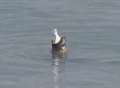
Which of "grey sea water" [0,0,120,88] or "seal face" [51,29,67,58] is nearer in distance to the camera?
"grey sea water" [0,0,120,88]

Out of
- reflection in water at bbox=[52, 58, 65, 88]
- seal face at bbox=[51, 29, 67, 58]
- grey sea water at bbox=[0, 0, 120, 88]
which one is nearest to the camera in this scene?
reflection in water at bbox=[52, 58, 65, 88]

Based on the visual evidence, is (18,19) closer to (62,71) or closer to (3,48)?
(3,48)

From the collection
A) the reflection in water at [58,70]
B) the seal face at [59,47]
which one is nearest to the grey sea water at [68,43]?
the reflection in water at [58,70]

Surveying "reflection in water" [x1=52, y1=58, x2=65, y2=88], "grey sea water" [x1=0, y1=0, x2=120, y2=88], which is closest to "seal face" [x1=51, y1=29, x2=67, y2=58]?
"grey sea water" [x1=0, y1=0, x2=120, y2=88]

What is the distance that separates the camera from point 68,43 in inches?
2667

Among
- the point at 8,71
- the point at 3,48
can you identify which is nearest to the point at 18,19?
the point at 3,48

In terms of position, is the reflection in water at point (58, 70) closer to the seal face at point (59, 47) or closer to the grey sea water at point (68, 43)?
the grey sea water at point (68, 43)

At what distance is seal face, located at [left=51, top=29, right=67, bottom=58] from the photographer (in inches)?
2530

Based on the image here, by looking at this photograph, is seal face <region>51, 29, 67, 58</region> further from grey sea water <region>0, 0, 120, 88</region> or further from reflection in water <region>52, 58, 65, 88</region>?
reflection in water <region>52, 58, 65, 88</region>

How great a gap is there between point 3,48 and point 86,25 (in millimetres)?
9218

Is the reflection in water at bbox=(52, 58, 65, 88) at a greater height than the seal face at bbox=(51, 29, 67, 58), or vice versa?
the seal face at bbox=(51, 29, 67, 58)

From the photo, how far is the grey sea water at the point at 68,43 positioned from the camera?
5925cm

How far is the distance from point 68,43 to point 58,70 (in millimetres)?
6628

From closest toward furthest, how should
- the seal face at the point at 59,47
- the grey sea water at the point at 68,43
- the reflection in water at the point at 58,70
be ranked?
the reflection in water at the point at 58,70 < the grey sea water at the point at 68,43 < the seal face at the point at 59,47
